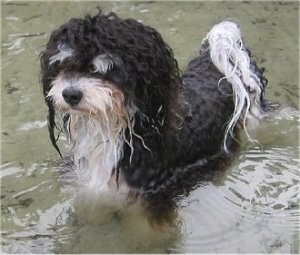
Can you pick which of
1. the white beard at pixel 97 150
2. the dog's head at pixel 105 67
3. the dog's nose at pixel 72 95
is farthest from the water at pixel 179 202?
the dog's nose at pixel 72 95

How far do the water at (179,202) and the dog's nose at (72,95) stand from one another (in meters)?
1.01

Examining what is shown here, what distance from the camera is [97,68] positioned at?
345 centimetres

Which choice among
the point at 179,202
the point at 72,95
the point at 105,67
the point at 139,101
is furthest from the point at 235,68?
the point at 72,95

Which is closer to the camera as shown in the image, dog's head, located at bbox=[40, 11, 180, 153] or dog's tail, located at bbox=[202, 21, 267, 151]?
dog's head, located at bbox=[40, 11, 180, 153]

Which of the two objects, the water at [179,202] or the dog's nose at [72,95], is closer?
the dog's nose at [72,95]

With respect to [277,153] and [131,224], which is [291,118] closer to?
[277,153]

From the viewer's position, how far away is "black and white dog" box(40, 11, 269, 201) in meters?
3.49

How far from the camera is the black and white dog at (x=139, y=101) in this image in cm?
349

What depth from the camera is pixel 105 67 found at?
11.4 feet

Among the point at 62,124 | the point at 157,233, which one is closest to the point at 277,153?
the point at 157,233

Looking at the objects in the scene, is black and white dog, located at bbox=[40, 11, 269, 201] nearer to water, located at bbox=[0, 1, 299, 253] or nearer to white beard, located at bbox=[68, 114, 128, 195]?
white beard, located at bbox=[68, 114, 128, 195]

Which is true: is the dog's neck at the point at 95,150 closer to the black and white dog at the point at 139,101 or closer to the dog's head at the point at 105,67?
the black and white dog at the point at 139,101

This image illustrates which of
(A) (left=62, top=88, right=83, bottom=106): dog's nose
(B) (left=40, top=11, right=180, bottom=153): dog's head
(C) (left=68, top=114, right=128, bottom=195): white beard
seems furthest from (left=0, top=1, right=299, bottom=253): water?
(A) (left=62, top=88, right=83, bottom=106): dog's nose

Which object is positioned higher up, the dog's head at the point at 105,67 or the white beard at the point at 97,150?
the dog's head at the point at 105,67
